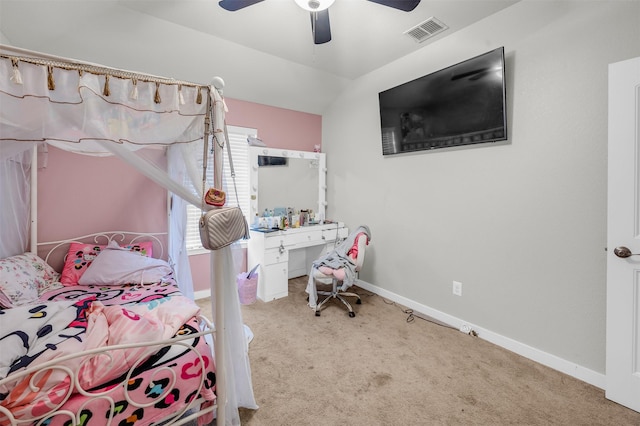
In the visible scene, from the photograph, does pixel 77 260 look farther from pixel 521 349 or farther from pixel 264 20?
pixel 521 349

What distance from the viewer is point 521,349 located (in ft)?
7.80

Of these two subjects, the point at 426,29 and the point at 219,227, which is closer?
the point at 219,227

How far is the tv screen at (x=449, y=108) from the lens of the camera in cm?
236

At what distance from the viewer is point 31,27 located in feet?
7.28

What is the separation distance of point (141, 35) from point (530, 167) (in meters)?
3.59

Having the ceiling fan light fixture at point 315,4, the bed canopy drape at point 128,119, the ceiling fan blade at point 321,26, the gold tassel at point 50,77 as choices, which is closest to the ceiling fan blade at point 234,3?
the ceiling fan light fixture at point 315,4

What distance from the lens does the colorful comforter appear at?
1.10m

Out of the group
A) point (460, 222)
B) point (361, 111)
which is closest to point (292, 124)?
point (361, 111)

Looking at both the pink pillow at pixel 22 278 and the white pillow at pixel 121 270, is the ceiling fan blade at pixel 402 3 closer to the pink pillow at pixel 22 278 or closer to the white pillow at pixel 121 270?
the white pillow at pixel 121 270

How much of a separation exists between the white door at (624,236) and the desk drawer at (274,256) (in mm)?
2938

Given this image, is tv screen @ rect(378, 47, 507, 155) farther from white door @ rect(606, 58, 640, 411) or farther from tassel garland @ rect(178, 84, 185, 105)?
tassel garland @ rect(178, 84, 185, 105)

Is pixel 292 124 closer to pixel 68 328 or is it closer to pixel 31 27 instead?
pixel 31 27

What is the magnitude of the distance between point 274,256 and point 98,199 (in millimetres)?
1946

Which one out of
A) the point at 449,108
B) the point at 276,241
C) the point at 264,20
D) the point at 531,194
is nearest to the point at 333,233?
the point at 276,241
